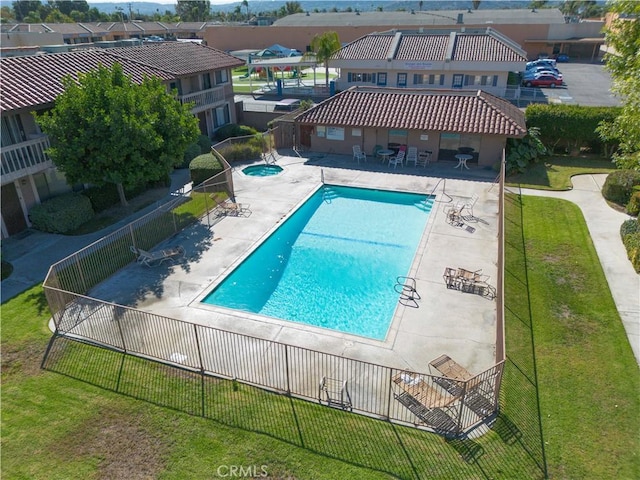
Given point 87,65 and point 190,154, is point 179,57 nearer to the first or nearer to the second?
point 190,154

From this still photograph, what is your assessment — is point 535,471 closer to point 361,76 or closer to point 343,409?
point 343,409

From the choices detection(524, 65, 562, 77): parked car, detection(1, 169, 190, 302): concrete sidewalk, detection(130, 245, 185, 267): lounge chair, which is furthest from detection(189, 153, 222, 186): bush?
detection(524, 65, 562, 77): parked car

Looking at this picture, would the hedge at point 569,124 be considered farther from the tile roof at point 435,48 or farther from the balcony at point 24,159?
the balcony at point 24,159

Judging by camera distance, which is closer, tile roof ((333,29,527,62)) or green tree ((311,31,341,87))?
tile roof ((333,29,527,62))

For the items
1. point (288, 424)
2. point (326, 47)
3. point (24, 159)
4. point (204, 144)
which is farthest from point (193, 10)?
point (288, 424)

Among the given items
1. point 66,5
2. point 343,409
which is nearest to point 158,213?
point 343,409

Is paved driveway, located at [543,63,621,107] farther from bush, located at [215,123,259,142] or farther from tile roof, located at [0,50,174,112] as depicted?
tile roof, located at [0,50,174,112]
